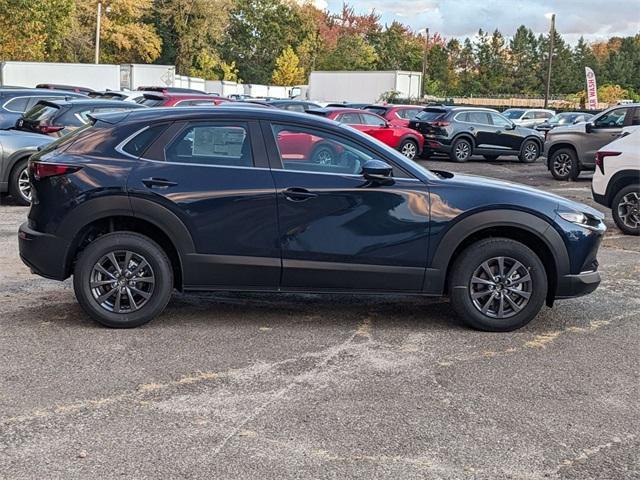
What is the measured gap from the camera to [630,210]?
1087cm

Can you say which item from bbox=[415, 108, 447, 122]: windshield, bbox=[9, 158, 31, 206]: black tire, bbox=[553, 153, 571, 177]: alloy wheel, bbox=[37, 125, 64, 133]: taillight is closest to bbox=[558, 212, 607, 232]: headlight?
bbox=[9, 158, 31, 206]: black tire

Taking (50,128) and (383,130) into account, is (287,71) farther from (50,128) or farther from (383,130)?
(50,128)

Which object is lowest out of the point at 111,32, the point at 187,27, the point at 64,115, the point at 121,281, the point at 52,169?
the point at 121,281

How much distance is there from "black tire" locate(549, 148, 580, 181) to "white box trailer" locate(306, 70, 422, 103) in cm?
2442

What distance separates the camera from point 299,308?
21.9ft

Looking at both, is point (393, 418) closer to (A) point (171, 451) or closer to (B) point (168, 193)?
(A) point (171, 451)

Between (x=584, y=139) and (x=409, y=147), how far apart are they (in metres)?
5.81

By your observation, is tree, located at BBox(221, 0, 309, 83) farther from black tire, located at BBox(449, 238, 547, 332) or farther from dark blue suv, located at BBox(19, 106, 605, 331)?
black tire, located at BBox(449, 238, 547, 332)

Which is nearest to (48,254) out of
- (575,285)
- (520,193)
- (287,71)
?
(520,193)

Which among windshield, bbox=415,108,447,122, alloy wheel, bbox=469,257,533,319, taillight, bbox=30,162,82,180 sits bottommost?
alloy wheel, bbox=469,257,533,319

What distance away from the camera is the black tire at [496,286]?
19.5 feet

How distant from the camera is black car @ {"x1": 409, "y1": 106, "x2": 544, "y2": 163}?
894 inches

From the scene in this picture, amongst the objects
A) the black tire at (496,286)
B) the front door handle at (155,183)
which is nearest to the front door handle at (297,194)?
the front door handle at (155,183)

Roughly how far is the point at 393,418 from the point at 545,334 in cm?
222
